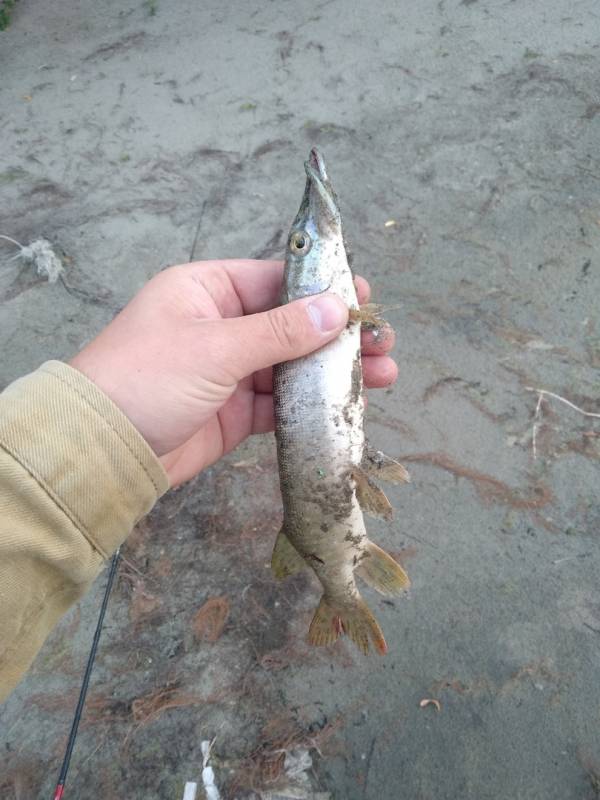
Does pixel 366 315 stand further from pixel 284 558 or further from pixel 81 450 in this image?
pixel 81 450

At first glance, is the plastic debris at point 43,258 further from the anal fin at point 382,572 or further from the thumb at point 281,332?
the anal fin at point 382,572

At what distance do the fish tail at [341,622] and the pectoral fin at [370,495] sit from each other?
53 cm

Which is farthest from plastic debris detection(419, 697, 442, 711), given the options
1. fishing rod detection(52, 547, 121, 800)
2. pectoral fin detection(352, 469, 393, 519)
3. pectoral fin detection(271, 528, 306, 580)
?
fishing rod detection(52, 547, 121, 800)

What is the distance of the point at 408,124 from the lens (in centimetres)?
612

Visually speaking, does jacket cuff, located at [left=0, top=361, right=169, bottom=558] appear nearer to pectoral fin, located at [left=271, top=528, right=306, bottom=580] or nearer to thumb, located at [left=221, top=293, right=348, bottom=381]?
thumb, located at [left=221, top=293, right=348, bottom=381]

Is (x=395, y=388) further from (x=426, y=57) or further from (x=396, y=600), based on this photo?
(x=426, y=57)

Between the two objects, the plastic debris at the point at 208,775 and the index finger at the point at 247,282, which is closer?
the plastic debris at the point at 208,775

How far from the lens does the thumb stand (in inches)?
92.6

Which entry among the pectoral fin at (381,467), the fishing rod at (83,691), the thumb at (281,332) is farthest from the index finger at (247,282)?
the fishing rod at (83,691)

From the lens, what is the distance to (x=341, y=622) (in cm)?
299

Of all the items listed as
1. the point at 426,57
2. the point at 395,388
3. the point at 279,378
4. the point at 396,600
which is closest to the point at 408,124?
the point at 426,57

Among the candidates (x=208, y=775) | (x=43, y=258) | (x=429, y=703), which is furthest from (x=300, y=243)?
(x=43, y=258)

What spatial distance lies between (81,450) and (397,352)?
2.96 m

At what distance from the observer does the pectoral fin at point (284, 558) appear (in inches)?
114
